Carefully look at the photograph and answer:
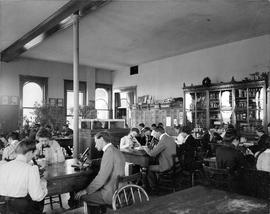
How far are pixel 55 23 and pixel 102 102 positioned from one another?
7.64 m

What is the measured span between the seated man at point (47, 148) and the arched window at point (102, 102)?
31.8ft

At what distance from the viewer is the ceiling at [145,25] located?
6305 millimetres

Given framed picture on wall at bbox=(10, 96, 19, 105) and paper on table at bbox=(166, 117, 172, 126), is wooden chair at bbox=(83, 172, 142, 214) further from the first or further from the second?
framed picture on wall at bbox=(10, 96, 19, 105)

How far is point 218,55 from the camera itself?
9727 mm

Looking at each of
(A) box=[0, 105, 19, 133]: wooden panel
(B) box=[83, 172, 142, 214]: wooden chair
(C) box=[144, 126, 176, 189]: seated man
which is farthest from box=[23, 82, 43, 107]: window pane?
(B) box=[83, 172, 142, 214]: wooden chair

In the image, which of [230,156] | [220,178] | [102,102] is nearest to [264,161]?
[230,156]

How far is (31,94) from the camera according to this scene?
1213cm

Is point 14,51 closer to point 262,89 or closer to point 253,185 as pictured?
point 262,89

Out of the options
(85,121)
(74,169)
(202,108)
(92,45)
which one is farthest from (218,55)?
(74,169)

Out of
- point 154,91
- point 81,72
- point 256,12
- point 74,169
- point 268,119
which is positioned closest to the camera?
point 74,169

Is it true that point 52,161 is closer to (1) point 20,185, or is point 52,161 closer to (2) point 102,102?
(1) point 20,185

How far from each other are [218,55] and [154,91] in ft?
11.2

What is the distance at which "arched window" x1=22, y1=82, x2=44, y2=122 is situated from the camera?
11.9m

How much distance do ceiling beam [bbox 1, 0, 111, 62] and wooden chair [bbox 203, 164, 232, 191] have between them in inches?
178
